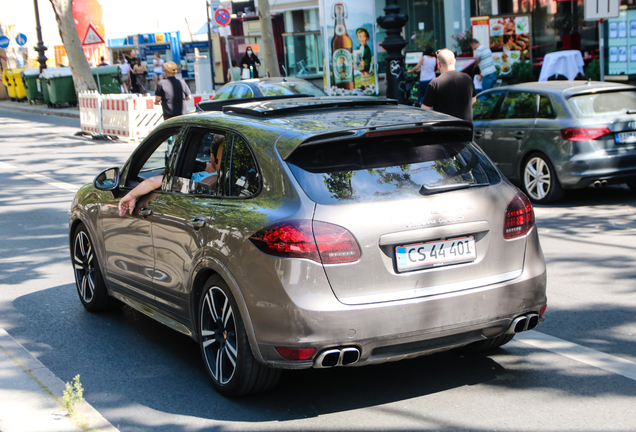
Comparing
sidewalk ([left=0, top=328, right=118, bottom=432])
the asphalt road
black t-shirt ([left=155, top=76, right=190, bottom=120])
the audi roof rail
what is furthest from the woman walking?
sidewalk ([left=0, top=328, right=118, bottom=432])

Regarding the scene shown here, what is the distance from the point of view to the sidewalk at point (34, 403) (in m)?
4.04

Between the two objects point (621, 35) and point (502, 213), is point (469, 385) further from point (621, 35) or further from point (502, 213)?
point (621, 35)

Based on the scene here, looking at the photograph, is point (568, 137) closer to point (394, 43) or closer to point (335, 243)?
point (335, 243)

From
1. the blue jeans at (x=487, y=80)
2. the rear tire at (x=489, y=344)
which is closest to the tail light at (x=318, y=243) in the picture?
the rear tire at (x=489, y=344)

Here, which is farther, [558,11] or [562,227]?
[558,11]

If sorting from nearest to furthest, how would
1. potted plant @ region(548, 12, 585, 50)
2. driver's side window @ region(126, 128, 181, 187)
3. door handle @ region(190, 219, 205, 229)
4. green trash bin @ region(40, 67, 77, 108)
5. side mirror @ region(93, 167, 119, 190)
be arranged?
door handle @ region(190, 219, 205, 229) → driver's side window @ region(126, 128, 181, 187) → side mirror @ region(93, 167, 119, 190) → potted plant @ region(548, 12, 585, 50) → green trash bin @ region(40, 67, 77, 108)

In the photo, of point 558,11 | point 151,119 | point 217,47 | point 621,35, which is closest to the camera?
point 621,35

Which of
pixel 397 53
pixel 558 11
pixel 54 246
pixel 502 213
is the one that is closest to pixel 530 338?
pixel 502 213

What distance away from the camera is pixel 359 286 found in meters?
3.94

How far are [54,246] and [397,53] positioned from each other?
385 inches

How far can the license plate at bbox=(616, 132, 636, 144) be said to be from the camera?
9.81 meters

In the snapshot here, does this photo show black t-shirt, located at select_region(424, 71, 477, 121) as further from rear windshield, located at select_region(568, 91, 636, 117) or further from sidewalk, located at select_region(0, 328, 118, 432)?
sidewalk, located at select_region(0, 328, 118, 432)

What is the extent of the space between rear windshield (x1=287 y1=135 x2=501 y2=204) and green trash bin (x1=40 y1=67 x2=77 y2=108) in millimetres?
30377

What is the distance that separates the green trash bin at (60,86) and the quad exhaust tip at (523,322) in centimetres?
3078
